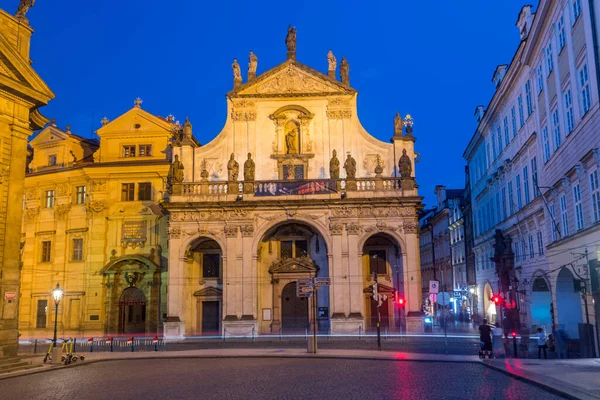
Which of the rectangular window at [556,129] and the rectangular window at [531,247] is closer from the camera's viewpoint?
the rectangular window at [556,129]

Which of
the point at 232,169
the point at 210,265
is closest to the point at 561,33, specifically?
the point at 232,169

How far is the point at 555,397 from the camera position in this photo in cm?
1398

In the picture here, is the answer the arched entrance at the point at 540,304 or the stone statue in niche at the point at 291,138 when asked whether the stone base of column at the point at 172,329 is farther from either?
the arched entrance at the point at 540,304

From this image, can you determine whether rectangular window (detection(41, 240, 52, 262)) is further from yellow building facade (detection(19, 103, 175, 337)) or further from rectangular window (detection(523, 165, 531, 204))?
rectangular window (detection(523, 165, 531, 204))

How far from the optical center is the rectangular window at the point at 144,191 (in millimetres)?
46875

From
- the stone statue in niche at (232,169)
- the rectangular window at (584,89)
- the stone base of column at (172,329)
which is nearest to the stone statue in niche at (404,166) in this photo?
the stone statue in niche at (232,169)

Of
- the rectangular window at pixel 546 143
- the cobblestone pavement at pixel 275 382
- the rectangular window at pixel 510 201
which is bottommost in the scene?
the cobblestone pavement at pixel 275 382

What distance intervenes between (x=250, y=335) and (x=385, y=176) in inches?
594

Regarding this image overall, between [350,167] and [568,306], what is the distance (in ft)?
62.6

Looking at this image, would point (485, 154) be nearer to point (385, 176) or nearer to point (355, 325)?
point (385, 176)

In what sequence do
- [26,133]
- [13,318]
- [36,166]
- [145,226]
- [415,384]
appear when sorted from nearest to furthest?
[415,384] < [13,318] < [26,133] < [145,226] < [36,166]

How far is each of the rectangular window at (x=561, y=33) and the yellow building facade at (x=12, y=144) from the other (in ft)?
72.3

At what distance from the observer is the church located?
1630 inches

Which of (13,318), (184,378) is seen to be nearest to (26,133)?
(13,318)
